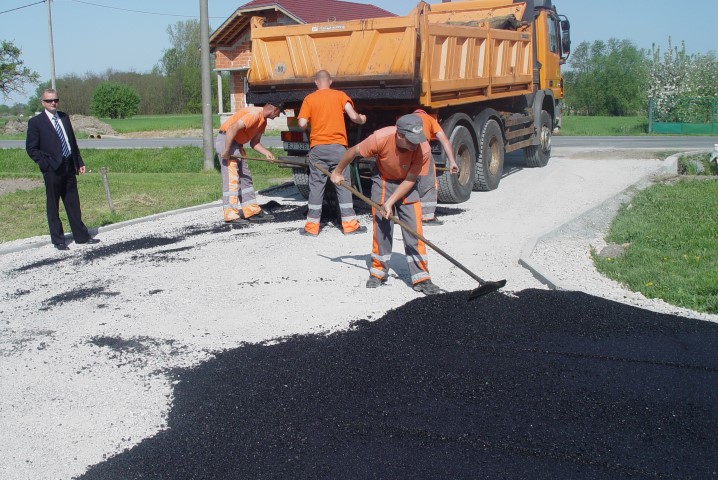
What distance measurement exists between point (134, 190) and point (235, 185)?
4.76m

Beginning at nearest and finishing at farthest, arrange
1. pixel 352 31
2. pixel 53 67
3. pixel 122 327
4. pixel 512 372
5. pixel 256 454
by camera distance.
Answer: pixel 256 454 → pixel 512 372 → pixel 122 327 → pixel 352 31 → pixel 53 67

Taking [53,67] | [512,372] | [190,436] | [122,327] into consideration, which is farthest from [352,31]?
[53,67]

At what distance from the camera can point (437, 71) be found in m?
9.65

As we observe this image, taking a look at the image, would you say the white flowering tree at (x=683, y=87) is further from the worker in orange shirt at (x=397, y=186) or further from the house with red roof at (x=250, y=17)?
the worker in orange shirt at (x=397, y=186)

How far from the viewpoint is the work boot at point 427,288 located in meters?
6.46

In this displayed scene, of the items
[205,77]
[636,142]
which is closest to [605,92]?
[636,142]

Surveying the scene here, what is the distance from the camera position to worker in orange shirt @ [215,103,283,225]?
9.37 meters

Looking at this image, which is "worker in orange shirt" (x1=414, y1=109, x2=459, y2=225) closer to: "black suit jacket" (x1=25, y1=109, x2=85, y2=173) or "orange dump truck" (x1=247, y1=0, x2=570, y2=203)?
"orange dump truck" (x1=247, y1=0, x2=570, y2=203)

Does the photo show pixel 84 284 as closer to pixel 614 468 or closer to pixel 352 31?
pixel 352 31

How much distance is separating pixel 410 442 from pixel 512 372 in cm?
109

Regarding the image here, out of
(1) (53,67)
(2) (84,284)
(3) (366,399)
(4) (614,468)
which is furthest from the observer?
(1) (53,67)

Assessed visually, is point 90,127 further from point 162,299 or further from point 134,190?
point 162,299

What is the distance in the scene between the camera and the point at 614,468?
11.9ft

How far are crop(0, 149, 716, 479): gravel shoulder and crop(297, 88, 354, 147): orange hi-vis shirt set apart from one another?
45.4 inches
